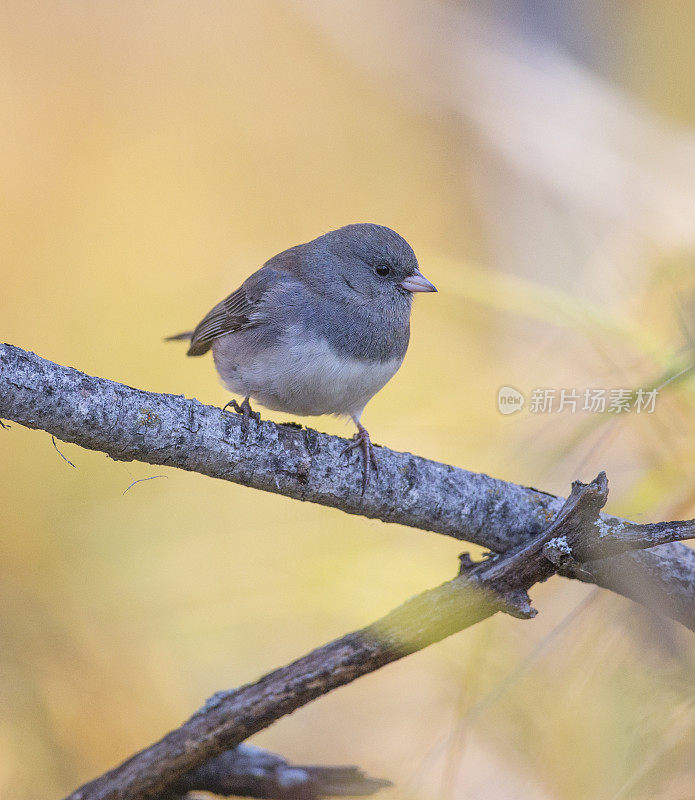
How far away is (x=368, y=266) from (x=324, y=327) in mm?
371

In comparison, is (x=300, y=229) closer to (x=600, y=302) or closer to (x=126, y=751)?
(x=600, y=302)

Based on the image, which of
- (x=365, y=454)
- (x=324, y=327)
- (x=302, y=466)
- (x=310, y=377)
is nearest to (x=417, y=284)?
(x=324, y=327)

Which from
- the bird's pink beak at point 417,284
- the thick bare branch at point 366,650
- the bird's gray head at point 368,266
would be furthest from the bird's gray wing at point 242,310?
the thick bare branch at point 366,650

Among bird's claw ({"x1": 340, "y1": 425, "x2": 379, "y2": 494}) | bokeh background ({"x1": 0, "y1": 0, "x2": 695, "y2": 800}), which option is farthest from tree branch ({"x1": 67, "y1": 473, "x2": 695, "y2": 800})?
bird's claw ({"x1": 340, "y1": 425, "x2": 379, "y2": 494})

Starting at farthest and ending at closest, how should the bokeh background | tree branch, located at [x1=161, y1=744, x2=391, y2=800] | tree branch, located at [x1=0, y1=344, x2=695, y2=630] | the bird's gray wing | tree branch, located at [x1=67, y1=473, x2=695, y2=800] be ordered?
the bird's gray wing, tree branch, located at [x1=161, y1=744, x2=391, y2=800], the bokeh background, tree branch, located at [x1=67, y1=473, x2=695, y2=800], tree branch, located at [x1=0, y1=344, x2=695, y2=630]

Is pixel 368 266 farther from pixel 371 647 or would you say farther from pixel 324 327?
pixel 371 647

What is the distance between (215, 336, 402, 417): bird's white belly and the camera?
2.16 meters

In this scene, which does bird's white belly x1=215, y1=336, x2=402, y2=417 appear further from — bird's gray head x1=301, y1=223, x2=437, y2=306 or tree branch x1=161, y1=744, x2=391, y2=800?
tree branch x1=161, y1=744, x2=391, y2=800

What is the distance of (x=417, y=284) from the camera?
8.09ft

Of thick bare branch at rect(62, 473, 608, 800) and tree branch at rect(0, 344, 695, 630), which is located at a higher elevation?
tree branch at rect(0, 344, 695, 630)

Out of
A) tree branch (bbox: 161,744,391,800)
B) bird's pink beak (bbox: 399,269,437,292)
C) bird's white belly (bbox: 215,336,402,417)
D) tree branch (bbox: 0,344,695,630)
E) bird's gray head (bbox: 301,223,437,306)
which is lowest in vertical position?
tree branch (bbox: 161,744,391,800)

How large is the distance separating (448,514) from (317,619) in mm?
1195

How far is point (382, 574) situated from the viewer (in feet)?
7.34

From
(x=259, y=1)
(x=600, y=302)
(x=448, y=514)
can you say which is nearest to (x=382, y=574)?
(x=448, y=514)
